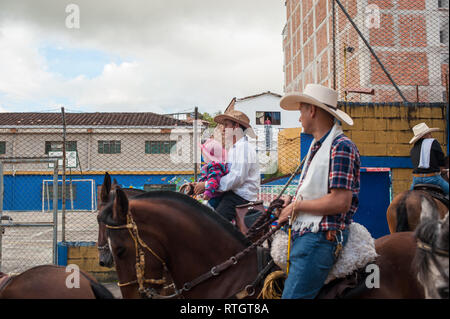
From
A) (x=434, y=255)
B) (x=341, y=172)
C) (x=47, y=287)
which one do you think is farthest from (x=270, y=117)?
(x=434, y=255)

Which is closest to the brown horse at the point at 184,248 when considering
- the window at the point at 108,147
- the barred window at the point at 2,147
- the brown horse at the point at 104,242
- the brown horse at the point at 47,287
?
the brown horse at the point at 47,287

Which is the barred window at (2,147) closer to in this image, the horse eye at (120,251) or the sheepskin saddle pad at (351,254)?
the horse eye at (120,251)

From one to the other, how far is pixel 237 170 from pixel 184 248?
55.8 inches

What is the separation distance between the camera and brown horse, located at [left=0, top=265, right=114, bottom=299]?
2.73 meters

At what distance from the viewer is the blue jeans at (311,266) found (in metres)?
2.26

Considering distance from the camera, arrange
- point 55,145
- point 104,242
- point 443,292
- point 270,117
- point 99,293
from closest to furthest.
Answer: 1. point 443,292
2. point 99,293
3. point 104,242
4. point 55,145
5. point 270,117

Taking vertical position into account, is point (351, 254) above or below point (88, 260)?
above

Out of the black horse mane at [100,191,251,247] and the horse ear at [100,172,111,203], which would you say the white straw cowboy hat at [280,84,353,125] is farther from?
the horse ear at [100,172,111,203]

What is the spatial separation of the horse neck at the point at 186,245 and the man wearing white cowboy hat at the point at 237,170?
125 centimetres

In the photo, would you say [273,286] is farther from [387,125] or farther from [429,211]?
[387,125]

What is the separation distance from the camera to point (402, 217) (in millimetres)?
5027

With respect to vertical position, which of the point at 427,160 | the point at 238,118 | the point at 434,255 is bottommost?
the point at 434,255

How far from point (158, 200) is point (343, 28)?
28.6m
